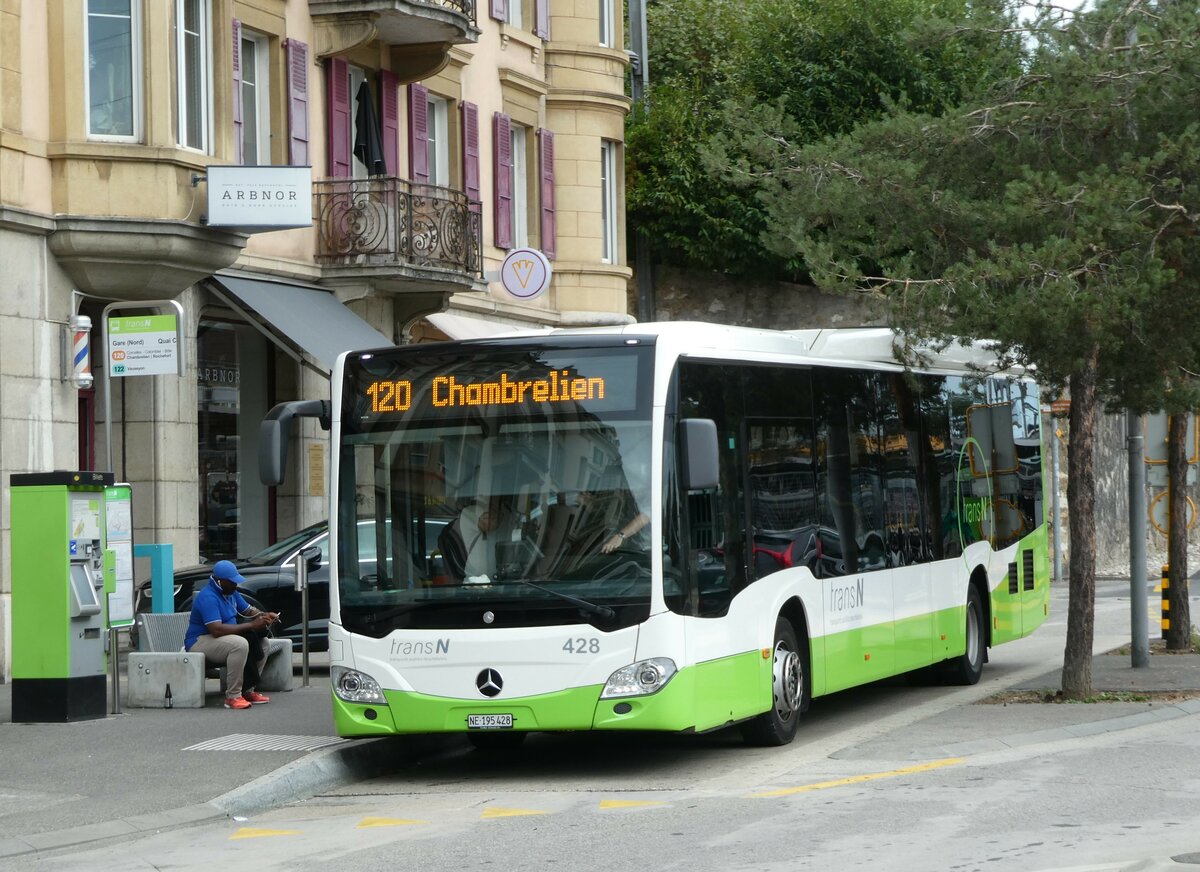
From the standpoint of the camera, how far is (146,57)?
1977 cm

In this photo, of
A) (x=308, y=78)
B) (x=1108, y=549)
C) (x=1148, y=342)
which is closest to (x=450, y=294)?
(x=308, y=78)

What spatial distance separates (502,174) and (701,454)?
18.2 m

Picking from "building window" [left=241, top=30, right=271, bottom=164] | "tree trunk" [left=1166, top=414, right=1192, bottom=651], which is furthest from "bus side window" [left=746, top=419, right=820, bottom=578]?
"building window" [left=241, top=30, right=271, bottom=164]

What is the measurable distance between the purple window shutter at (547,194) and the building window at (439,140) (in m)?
2.71

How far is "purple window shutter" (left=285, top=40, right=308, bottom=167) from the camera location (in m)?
23.5

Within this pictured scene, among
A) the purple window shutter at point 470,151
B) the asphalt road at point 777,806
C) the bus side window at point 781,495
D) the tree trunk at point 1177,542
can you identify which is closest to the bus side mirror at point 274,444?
the asphalt road at point 777,806

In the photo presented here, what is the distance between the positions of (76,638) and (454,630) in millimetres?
3955

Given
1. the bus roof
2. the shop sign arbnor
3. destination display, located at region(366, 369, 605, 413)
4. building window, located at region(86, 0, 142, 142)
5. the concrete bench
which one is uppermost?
building window, located at region(86, 0, 142, 142)

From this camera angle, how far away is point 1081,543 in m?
15.2

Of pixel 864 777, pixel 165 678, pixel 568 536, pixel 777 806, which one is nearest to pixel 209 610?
pixel 165 678

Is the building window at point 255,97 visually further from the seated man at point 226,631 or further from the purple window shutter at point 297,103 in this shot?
the seated man at point 226,631

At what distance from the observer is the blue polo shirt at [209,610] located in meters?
15.5

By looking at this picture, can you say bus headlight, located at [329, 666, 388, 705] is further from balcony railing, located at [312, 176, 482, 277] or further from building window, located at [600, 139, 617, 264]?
building window, located at [600, 139, 617, 264]

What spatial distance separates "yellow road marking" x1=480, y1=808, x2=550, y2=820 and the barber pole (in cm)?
1008
